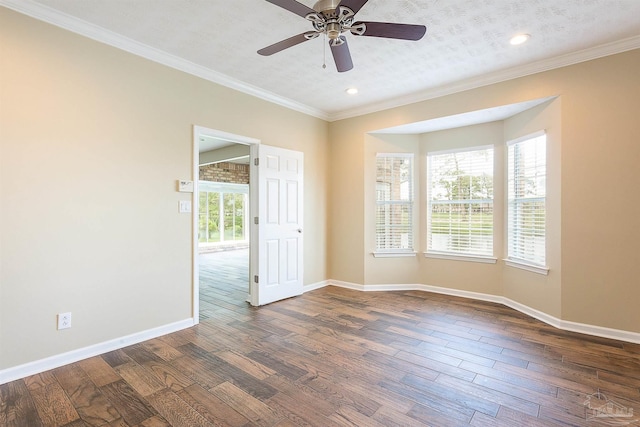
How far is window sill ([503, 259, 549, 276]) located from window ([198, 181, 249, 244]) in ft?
26.8

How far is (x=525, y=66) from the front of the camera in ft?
11.2

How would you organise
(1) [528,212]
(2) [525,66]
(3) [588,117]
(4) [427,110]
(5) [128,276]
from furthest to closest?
(4) [427,110], (1) [528,212], (2) [525,66], (3) [588,117], (5) [128,276]

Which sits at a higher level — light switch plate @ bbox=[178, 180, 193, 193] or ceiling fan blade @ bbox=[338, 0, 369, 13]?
ceiling fan blade @ bbox=[338, 0, 369, 13]

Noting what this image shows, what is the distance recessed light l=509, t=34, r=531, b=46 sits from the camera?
284cm

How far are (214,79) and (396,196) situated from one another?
309 centimetres

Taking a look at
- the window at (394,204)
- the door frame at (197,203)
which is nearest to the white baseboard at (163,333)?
the door frame at (197,203)

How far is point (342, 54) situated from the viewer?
8.01 ft

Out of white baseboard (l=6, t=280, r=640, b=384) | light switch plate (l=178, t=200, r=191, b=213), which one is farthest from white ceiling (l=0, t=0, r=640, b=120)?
white baseboard (l=6, t=280, r=640, b=384)

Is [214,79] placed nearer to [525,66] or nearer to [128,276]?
[128,276]

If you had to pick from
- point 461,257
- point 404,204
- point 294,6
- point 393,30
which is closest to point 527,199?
point 461,257

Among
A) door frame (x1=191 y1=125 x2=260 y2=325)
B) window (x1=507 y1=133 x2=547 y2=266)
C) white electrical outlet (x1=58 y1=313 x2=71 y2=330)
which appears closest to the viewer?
white electrical outlet (x1=58 y1=313 x2=71 y2=330)

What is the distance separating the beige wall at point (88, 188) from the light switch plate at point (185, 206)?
0.19 ft

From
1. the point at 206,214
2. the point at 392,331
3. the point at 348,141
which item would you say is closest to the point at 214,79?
the point at 348,141

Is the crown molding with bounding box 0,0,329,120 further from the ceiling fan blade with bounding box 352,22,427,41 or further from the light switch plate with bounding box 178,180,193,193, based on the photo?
the ceiling fan blade with bounding box 352,22,427,41
